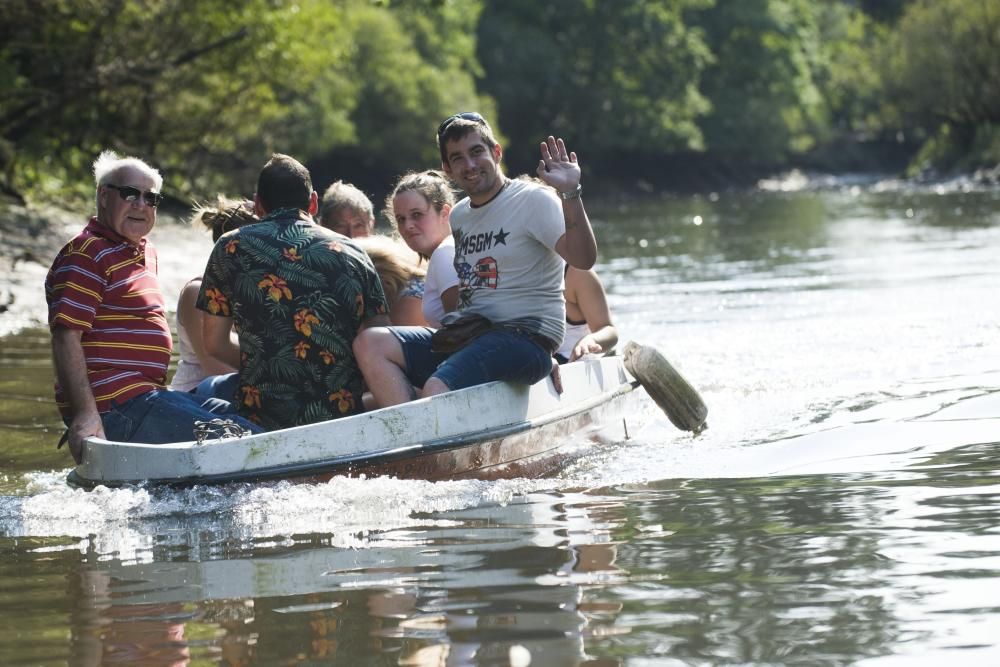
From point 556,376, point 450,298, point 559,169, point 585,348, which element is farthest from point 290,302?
point 585,348

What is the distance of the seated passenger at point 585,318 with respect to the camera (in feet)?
26.2

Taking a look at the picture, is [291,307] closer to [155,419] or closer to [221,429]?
[221,429]

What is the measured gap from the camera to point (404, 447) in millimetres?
6355

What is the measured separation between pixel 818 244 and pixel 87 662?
20.1m

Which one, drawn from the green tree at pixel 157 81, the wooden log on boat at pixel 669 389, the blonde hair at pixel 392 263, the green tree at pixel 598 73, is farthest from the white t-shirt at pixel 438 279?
the green tree at pixel 598 73

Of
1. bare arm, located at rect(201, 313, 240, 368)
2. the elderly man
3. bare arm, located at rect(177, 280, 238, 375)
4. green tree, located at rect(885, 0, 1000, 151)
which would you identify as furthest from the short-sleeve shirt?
green tree, located at rect(885, 0, 1000, 151)

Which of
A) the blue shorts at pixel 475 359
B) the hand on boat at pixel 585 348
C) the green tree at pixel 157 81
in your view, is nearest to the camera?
the blue shorts at pixel 475 359

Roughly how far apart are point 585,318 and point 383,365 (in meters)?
1.95

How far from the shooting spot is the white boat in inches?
236

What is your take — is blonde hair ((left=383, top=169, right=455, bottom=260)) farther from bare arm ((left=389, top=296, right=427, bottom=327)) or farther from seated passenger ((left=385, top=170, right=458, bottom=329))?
bare arm ((left=389, top=296, right=427, bottom=327))

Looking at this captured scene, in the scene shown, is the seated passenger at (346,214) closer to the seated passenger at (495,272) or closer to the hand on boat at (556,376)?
the seated passenger at (495,272)

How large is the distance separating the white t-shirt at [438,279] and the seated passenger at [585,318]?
0.92 m

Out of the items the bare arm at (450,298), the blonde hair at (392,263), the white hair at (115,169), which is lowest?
the bare arm at (450,298)

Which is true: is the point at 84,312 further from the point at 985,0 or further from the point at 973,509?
the point at 985,0
